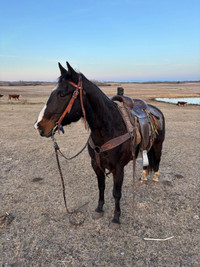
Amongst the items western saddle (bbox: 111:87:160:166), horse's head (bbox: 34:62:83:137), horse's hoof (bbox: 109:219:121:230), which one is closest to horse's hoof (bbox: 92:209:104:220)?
horse's hoof (bbox: 109:219:121:230)

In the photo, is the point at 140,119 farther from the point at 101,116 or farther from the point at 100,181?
the point at 100,181

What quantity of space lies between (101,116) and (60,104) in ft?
2.15

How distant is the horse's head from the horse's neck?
0.24 metres

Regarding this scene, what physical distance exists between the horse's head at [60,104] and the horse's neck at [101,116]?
9.3 inches

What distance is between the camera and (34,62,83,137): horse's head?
215cm

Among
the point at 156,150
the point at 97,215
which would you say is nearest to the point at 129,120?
the point at 156,150

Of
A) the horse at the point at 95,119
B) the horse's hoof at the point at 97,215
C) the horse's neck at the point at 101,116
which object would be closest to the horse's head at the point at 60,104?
the horse at the point at 95,119

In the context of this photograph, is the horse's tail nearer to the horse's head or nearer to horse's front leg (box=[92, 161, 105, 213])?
horse's front leg (box=[92, 161, 105, 213])

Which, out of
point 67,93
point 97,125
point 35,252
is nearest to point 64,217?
point 35,252

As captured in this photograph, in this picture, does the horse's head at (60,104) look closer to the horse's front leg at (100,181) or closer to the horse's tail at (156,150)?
the horse's front leg at (100,181)

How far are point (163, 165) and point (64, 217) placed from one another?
3.51 metres

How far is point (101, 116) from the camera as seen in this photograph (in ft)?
8.54

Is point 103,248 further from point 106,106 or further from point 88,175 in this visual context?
point 88,175

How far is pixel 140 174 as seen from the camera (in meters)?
5.20
